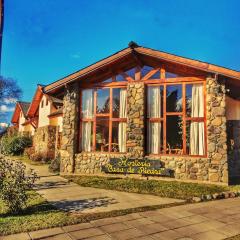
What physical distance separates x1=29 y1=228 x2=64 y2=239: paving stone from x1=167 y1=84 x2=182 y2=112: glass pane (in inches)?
310

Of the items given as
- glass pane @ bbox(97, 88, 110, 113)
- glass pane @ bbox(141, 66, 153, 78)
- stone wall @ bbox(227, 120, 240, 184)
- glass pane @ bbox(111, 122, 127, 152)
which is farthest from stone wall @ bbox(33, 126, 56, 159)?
stone wall @ bbox(227, 120, 240, 184)

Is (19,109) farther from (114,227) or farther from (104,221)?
(114,227)

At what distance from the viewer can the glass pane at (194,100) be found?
11297 mm

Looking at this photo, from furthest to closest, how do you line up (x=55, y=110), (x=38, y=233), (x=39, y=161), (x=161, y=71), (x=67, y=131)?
(x=55, y=110) < (x=39, y=161) < (x=67, y=131) < (x=161, y=71) < (x=38, y=233)

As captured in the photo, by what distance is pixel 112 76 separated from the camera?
1281 centimetres

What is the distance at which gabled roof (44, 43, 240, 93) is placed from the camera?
10.5m

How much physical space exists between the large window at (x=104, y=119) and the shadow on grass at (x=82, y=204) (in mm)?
4741

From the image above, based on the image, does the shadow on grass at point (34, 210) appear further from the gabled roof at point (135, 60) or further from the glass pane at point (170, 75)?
the glass pane at point (170, 75)

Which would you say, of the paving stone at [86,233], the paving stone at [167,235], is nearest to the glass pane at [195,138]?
the paving stone at [167,235]

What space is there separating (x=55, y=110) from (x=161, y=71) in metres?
13.0

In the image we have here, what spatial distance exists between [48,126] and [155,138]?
36.7 ft

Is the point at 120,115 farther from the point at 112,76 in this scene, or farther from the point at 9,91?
the point at 9,91

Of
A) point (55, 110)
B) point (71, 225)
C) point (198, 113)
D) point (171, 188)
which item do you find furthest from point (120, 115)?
point (55, 110)

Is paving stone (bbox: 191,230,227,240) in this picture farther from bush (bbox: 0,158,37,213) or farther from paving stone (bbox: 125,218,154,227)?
bush (bbox: 0,158,37,213)
